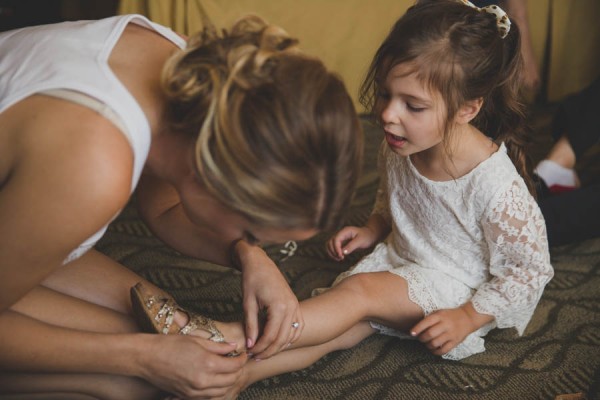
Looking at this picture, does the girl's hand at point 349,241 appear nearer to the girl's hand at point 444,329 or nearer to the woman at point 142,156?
the girl's hand at point 444,329

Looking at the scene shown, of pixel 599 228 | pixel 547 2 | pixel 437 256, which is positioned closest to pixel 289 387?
pixel 437 256

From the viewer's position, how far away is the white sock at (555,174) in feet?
6.03

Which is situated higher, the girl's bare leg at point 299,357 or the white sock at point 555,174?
the white sock at point 555,174

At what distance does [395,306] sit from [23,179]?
701 mm

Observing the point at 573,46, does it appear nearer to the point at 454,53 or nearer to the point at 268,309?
the point at 454,53

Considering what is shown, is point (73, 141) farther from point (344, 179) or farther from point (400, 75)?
point (400, 75)

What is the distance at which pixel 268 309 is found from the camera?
41.8 inches

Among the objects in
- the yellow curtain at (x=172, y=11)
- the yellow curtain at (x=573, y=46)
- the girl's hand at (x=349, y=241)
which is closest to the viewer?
the girl's hand at (x=349, y=241)

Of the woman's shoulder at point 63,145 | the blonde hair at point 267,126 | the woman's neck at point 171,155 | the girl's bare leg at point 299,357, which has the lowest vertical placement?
the girl's bare leg at point 299,357

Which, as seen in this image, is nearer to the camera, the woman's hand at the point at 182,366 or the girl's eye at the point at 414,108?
the woman's hand at the point at 182,366

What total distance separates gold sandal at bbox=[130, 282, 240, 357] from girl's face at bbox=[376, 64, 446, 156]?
1.53 ft

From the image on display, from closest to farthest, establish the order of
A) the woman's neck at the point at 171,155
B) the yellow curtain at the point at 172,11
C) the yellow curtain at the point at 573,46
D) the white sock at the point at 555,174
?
the woman's neck at the point at 171,155 → the white sock at the point at 555,174 → the yellow curtain at the point at 172,11 → the yellow curtain at the point at 573,46

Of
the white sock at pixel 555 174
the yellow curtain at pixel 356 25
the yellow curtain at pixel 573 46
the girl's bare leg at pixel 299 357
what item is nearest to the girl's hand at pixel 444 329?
the girl's bare leg at pixel 299 357

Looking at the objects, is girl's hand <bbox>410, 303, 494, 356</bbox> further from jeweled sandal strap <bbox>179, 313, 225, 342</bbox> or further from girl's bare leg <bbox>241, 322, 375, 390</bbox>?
jeweled sandal strap <bbox>179, 313, 225, 342</bbox>
